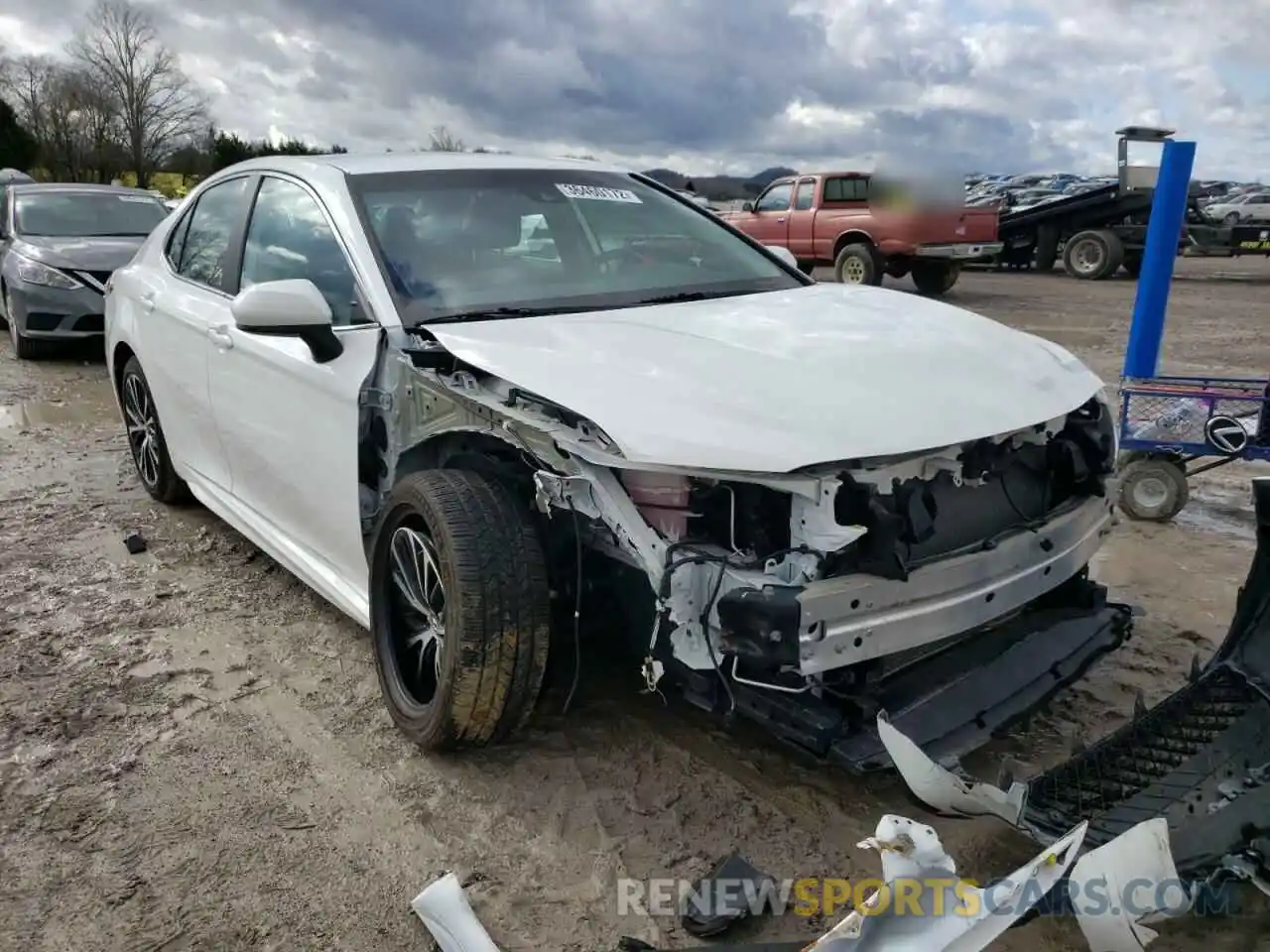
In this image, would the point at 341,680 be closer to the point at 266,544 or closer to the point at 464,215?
the point at 266,544

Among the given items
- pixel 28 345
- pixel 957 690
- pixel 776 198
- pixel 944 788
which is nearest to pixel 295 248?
pixel 957 690

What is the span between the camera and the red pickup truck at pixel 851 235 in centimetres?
1395

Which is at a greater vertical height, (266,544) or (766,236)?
(766,236)

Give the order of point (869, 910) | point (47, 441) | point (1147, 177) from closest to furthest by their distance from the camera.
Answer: point (869, 910), point (47, 441), point (1147, 177)

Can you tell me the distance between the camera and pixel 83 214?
411 inches

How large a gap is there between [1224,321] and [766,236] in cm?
665

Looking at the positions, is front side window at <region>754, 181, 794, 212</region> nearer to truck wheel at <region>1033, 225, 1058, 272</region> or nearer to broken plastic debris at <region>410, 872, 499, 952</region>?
truck wheel at <region>1033, 225, 1058, 272</region>

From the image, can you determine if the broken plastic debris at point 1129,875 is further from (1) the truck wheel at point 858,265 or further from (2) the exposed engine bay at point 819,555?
(1) the truck wheel at point 858,265

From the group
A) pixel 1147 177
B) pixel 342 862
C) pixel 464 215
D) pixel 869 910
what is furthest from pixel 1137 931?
pixel 1147 177

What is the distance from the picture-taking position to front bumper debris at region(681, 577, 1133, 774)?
240 cm

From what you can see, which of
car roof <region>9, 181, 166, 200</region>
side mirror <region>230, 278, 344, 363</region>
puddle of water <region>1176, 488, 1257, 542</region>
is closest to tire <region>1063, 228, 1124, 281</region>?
puddle of water <region>1176, 488, 1257, 542</region>

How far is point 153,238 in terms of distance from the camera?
5023 millimetres

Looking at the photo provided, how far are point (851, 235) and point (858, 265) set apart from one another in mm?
466

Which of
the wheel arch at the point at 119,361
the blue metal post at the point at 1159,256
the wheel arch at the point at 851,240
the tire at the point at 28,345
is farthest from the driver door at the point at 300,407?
the wheel arch at the point at 851,240
